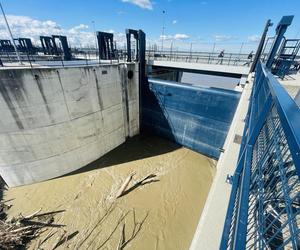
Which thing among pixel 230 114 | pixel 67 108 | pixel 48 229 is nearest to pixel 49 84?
pixel 67 108

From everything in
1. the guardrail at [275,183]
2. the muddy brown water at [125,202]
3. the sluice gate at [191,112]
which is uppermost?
the guardrail at [275,183]

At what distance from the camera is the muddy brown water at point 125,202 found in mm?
5910

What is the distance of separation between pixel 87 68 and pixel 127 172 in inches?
222

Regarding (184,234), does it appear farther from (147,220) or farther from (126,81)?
(126,81)

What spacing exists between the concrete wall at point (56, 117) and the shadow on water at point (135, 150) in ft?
1.31

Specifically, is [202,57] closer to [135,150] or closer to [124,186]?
[135,150]

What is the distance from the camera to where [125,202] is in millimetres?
7113

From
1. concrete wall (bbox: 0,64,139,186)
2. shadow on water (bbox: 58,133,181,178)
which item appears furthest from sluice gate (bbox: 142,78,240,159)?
concrete wall (bbox: 0,64,139,186)

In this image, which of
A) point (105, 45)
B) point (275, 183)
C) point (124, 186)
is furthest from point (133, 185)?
point (105, 45)

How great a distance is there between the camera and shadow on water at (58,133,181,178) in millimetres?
9344

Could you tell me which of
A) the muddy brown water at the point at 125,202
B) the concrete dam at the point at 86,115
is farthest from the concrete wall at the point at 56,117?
the muddy brown water at the point at 125,202

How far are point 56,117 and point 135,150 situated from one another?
4.89m

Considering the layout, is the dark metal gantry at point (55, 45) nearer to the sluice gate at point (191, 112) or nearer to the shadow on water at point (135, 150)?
the sluice gate at point (191, 112)

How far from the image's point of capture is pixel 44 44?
669 inches
